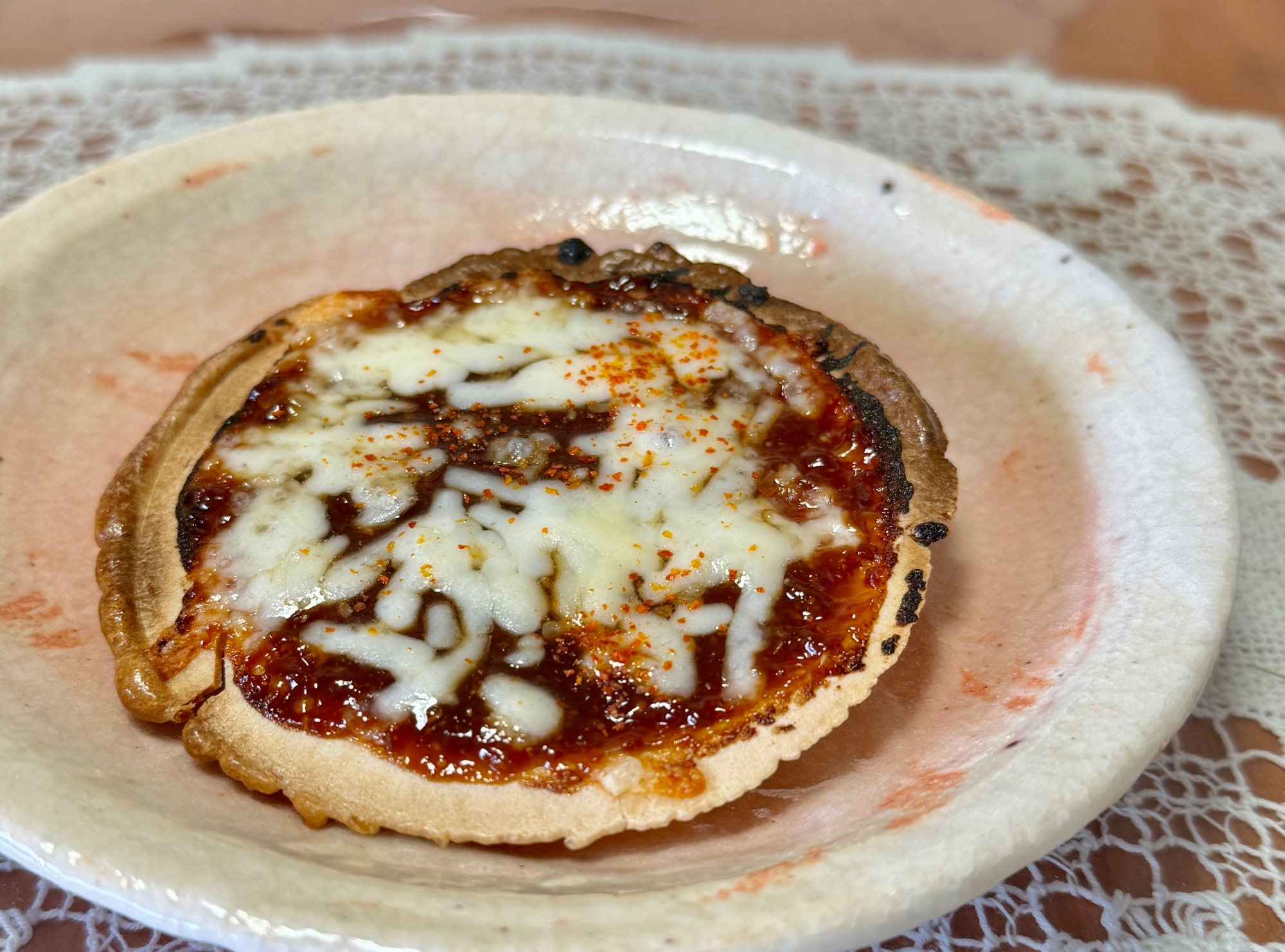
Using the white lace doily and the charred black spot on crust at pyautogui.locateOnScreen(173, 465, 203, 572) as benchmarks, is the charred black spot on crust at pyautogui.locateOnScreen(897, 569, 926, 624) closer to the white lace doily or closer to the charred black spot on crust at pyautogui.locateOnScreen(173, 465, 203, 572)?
the white lace doily

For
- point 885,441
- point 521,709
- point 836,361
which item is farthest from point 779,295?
point 521,709

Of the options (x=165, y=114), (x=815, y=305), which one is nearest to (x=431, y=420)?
(x=815, y=305)

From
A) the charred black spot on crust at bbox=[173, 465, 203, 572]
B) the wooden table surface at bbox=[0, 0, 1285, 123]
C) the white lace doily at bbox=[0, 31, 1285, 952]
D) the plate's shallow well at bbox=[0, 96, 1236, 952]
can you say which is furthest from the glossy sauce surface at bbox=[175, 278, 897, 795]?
the wooden table surface at bbox=[0, 0, 1285, 123]

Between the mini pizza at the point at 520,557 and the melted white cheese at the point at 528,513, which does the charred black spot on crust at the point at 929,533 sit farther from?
the melted white cheese at the point at 528,513

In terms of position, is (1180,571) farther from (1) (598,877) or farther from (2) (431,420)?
(2) (431,420)

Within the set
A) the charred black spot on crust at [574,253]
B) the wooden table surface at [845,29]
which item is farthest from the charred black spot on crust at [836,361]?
the wooden table surface at [845,29]
